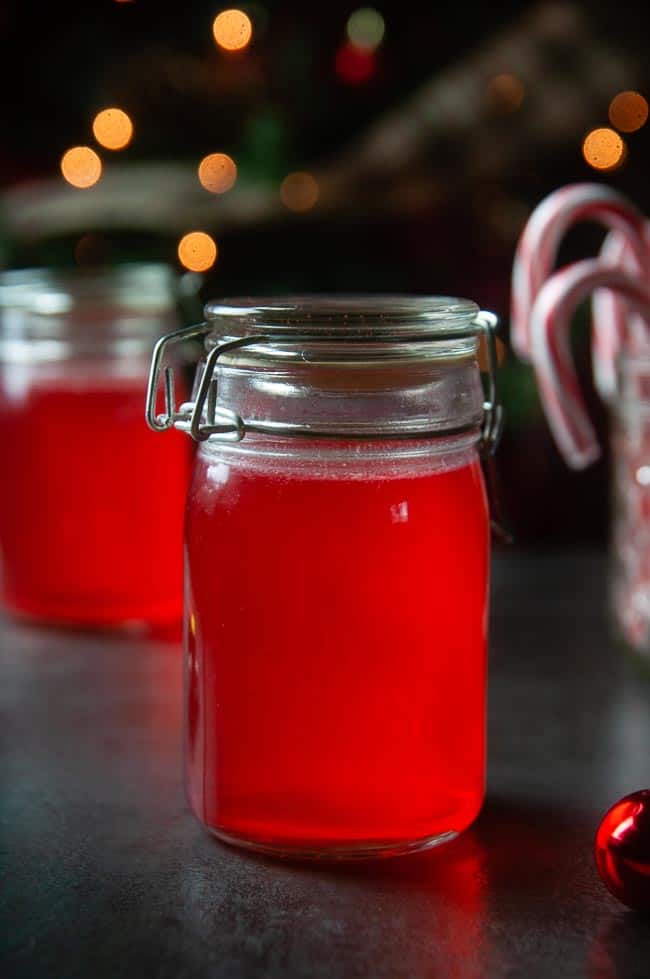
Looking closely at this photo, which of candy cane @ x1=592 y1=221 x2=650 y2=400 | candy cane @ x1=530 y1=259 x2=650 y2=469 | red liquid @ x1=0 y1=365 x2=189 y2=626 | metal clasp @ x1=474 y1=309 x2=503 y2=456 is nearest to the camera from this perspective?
metal clasp @ x1=474 y1=309 x2=503 y2=456

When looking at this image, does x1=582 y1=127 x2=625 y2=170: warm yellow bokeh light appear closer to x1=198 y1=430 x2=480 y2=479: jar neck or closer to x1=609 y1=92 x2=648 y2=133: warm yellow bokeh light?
x1=609 y1=92 x2=648 y2=133: warm yellow bokeh light

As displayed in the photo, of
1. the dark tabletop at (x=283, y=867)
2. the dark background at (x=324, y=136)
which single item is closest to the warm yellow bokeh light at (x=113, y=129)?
the dark background at (x=324, y=136)

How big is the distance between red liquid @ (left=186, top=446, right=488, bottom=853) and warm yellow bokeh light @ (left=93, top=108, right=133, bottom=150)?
0.70 m

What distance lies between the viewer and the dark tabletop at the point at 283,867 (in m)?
0.58

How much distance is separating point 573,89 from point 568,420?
0.53 meters

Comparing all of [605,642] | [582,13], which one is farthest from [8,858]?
[582,13]

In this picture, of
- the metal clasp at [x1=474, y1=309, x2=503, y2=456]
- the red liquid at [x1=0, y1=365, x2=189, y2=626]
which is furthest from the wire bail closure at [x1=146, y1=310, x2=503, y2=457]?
the red liquid at [x1=0, y1=365, x2=189, y2=626]

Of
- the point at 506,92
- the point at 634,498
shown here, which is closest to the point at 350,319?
A: the point at 634,498

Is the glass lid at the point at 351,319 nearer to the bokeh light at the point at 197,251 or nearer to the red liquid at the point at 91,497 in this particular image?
the red liquid at the point at 91,497

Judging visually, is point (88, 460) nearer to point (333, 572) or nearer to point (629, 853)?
point (333, 572)

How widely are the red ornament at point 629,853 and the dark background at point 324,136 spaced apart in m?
0.73

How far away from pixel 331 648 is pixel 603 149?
0.77 meters

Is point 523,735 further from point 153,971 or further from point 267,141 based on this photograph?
point 267,141

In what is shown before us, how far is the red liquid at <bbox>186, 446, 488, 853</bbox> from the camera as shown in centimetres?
64
